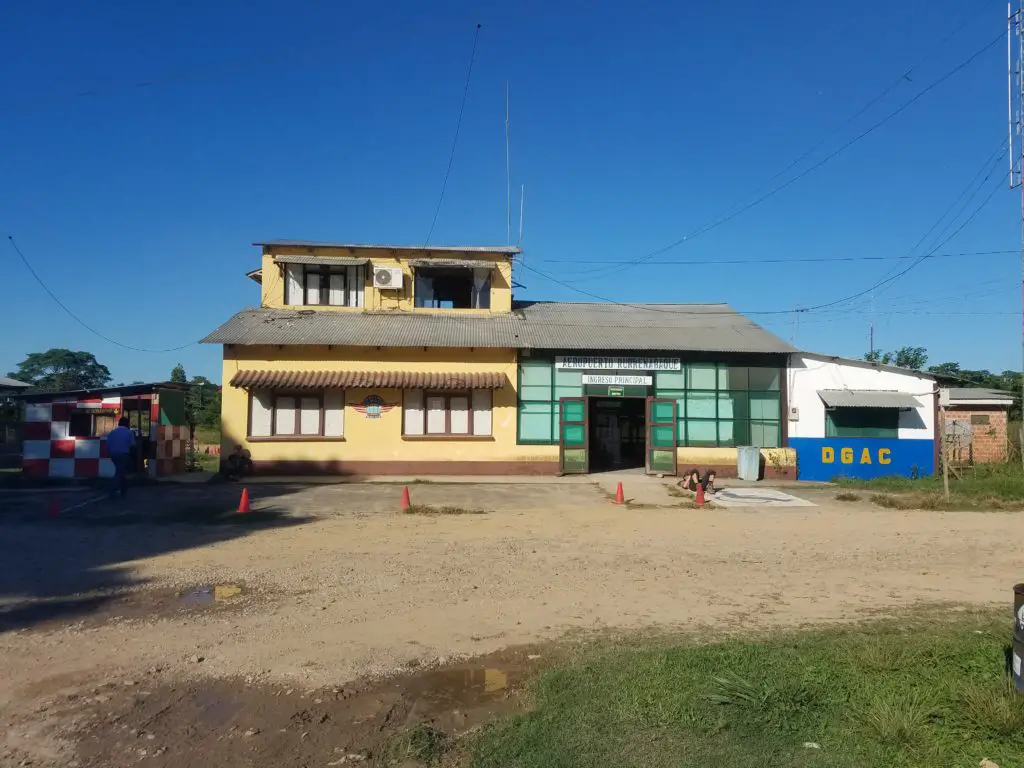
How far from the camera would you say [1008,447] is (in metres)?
23.1

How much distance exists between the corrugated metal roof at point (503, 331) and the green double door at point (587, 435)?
1.76 m

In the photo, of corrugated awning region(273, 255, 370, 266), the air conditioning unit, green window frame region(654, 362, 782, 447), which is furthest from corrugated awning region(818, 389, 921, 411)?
corrugated awning region(273, 255, 370, 266)

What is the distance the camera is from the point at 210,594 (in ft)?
24.7

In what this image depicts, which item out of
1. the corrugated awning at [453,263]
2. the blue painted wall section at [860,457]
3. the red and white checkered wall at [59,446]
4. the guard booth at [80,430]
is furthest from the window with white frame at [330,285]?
the blue painted wall section at [860,457]

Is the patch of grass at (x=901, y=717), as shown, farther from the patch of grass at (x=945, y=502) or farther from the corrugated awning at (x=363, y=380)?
the corrugated awning at (x=363, y=380)

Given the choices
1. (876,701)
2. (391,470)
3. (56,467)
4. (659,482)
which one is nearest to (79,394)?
(56,467)

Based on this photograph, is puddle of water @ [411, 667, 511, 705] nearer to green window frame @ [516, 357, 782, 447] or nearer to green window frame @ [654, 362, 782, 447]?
green window frame @ [516, 357, 782, 447]

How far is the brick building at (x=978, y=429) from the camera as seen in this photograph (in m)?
22.7

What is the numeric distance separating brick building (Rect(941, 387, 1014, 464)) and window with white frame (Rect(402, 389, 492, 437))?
583 inches

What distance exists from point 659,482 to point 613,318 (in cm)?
714

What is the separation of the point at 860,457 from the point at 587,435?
8.22 m

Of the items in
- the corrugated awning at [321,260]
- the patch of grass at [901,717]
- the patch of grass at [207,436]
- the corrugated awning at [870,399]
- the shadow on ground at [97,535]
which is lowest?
the shadow on ground at [97,535]

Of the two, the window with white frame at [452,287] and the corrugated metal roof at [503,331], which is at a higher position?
the window with white frame at [452,287]

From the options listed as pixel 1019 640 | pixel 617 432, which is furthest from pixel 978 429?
pixel 1019 640
